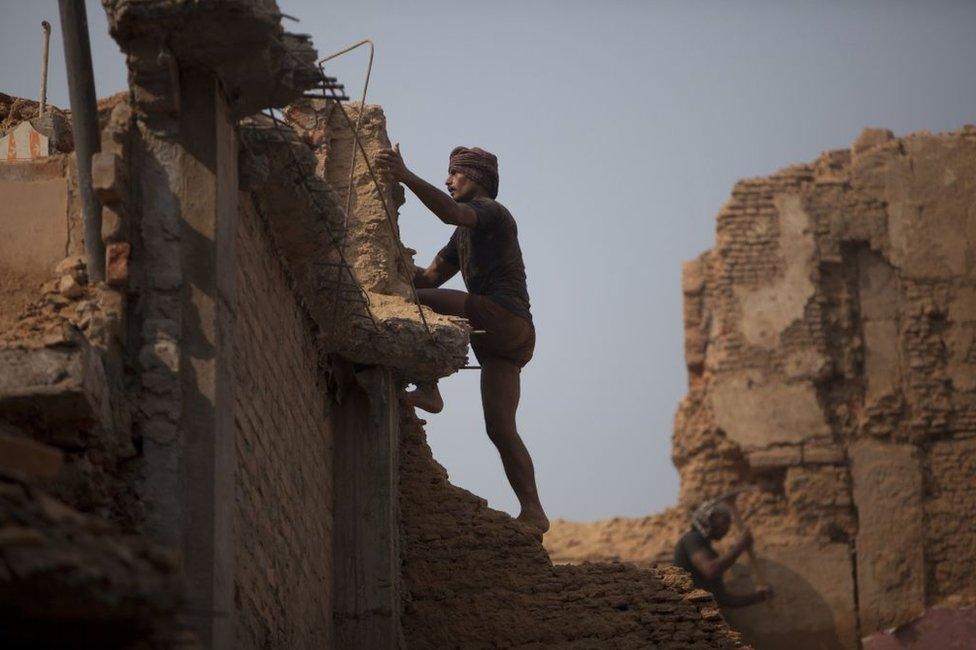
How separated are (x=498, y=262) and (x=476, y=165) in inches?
23.3

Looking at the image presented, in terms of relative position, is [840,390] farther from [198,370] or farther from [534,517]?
[198,370]

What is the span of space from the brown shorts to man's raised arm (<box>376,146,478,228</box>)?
1.97 ft

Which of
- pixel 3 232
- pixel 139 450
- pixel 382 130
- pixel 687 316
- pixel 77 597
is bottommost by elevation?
pixel 77 597

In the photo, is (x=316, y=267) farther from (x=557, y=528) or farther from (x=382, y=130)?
(x=557, y=528)

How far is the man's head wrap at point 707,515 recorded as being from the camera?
64.8ft

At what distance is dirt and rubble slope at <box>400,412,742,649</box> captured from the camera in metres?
9.80

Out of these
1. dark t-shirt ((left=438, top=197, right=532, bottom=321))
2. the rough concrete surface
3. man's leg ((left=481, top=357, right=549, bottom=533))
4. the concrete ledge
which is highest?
dark t-shirt ((left=438, top=197, right=532, bottom=321))

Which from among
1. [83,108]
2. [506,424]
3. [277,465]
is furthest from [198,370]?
[506,424]

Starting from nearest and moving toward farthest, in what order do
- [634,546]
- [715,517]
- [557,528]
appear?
[715,517]
[634,546]
[557,528]

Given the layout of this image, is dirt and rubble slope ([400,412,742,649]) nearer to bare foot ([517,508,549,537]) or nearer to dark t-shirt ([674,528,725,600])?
bare foot ([517,508,549,537])

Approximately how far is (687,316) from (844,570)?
3.60 metres

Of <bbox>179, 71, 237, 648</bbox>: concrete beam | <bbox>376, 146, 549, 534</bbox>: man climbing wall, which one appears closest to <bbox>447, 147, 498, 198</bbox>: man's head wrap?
<bbox>376, 146, 549, 534</bbox>: man climbing wall

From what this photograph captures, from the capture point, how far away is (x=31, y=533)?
4539 millimetres

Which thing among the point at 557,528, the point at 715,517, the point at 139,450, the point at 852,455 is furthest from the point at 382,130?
the point at 557,528
